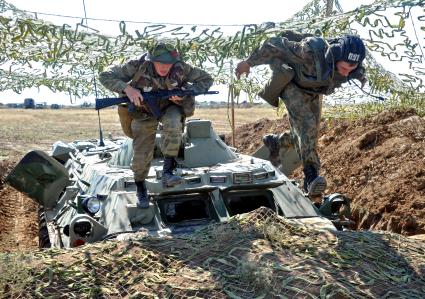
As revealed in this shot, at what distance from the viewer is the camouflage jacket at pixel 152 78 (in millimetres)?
7147

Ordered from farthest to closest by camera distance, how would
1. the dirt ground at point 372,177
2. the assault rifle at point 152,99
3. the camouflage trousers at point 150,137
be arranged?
the dirt ground at point 372,177 → the camouflage trousers at point 150,137 → the assault rifle at point 152,99

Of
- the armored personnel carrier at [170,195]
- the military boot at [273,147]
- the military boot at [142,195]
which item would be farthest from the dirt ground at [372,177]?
the military boot at [142,195]

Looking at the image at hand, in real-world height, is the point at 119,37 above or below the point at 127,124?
above

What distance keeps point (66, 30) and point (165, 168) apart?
1.82 meters

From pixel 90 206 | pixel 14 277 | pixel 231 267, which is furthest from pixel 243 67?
pixel 14 277

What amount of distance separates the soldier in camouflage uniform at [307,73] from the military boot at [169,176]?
121 cm

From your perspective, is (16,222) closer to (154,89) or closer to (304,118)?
(154,89)

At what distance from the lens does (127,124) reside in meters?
7.83

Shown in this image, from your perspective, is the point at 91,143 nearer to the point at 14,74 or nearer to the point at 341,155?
the point at 14,74

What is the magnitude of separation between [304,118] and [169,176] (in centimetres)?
172

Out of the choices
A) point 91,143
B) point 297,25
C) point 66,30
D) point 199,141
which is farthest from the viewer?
point 91,143

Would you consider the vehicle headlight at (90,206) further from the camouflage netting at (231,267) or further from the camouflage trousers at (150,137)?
the camouflage netting at (231,267)

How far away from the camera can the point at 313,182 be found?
7586 mm

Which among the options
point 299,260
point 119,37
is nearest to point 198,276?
point 299,260
